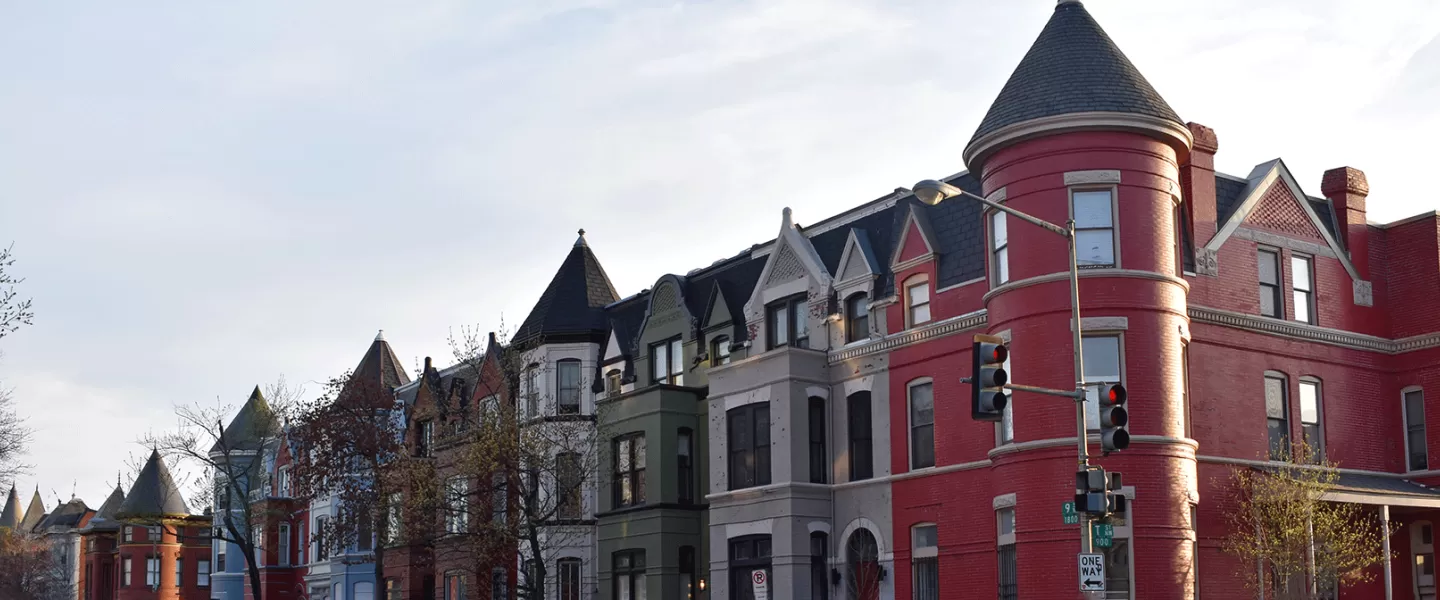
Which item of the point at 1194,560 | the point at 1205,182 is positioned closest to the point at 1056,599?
the point at 1194,560

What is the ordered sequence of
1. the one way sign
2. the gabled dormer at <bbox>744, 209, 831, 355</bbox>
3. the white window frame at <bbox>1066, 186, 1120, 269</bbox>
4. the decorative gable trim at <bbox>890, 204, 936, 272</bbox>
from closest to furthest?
the one way sign
the white window frame at <bbox>1066, 186, 1120, 269</bbox>
the decorative gable trim at <bbox>890, 204, 936, 272</bbox>
the gabled dormer at <bbox>744, 209, 831, 355</bbox>

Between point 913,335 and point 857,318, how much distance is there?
2814 millimetres

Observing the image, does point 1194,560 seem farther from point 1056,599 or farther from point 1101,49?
point 1101,49

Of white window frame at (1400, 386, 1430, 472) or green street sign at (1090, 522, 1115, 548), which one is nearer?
green street sign at (1090, 522, 1115, 548)

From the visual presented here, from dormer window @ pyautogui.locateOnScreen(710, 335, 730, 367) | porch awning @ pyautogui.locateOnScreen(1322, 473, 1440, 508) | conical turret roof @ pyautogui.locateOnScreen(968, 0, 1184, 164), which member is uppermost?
conical turret roof @ pyautogui.locateOnScreen(968, 0, 1184, 164)

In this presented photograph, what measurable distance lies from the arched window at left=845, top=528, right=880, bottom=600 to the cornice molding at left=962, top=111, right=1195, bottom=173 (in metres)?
11.0

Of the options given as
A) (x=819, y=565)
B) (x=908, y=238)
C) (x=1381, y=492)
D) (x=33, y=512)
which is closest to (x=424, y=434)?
(x=819, y=565)

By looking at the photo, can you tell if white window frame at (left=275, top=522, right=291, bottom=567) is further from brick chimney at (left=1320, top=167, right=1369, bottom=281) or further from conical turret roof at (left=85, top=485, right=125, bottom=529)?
brick chimney at (left=1320, top=167, right=1369, bottom=281)

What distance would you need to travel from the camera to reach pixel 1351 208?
4016cm

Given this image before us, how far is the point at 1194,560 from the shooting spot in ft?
111

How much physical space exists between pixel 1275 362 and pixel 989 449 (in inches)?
285

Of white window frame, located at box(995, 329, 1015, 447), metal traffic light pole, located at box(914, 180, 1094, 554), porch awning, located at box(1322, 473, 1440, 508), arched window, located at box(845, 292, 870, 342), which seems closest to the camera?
metal traffic light pole, located at box(914, 180, 1094, 554)

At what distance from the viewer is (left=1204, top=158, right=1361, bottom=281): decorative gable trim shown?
123ft

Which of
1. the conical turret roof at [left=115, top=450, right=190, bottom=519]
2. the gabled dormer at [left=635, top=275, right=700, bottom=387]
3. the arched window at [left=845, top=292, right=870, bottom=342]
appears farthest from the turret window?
the conical turret roof at [left=115, top=450, right=190, bottom=519]
